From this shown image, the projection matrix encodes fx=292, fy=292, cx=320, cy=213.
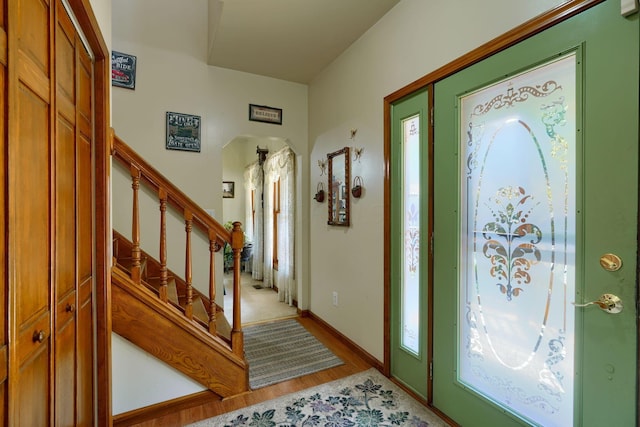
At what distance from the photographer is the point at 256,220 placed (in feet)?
17.7

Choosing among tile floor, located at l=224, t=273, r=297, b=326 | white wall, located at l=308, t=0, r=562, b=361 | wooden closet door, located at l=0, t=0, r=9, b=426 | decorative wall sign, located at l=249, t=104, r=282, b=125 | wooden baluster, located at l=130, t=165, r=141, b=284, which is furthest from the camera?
tile floor, located at l=224, t=273, r=297, b=326

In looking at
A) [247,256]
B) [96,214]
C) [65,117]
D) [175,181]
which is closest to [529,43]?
[65,117]

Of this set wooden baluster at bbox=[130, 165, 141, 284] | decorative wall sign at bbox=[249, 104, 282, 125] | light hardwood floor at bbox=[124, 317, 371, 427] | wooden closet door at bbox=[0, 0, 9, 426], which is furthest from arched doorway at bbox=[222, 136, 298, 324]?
wooden closet door at bbox=[0, 0, 9, 426]

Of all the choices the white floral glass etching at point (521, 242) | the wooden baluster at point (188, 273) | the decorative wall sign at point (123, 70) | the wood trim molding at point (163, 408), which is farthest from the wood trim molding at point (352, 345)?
the decorative wall sign at point (123, 70)

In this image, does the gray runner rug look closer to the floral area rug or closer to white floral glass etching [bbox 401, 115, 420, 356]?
the floral area rug

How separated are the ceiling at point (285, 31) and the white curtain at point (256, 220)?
2.50 metres

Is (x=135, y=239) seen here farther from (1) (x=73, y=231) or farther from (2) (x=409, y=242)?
(2) (x=409, y=242)

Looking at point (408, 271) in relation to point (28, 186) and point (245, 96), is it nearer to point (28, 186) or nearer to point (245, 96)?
point (28, 186)

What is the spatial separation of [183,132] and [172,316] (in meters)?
1.76

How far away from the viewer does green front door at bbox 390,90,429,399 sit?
1870 millimetres

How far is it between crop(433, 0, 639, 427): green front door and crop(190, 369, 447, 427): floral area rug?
227mm

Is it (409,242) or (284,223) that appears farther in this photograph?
(284,223)

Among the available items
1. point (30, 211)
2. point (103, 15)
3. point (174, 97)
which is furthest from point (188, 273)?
point (174, 97)

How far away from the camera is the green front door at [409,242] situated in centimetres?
187
